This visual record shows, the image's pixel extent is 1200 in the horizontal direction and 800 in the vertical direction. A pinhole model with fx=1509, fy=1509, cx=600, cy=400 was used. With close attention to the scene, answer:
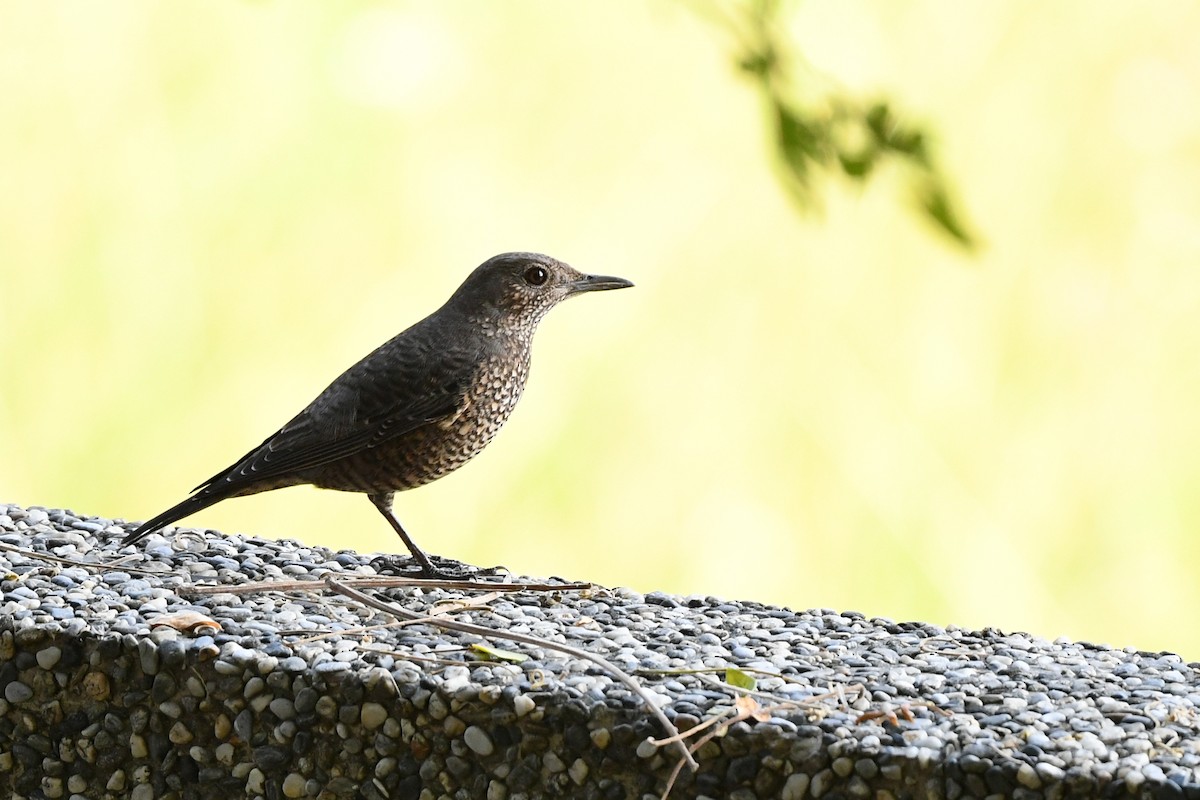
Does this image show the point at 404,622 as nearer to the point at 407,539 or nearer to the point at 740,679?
the point at 407,539

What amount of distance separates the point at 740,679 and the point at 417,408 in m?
0.84

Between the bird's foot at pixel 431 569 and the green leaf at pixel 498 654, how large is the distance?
Answer: 513mm

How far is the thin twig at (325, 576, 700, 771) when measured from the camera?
1771 millimetres

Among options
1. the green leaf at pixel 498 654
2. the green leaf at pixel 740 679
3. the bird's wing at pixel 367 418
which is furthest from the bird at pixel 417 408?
the green leaf at pixel 740 679

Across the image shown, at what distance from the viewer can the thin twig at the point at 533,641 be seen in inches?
69.7

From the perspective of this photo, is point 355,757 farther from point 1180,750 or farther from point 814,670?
point 1180,750

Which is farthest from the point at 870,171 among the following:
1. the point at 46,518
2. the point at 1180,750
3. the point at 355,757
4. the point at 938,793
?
the point at 46,518

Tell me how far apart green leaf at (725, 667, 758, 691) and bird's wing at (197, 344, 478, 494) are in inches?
31.2

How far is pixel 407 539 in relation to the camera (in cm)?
264

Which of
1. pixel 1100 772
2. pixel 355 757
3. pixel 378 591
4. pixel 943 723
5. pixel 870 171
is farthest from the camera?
pixel 378 591

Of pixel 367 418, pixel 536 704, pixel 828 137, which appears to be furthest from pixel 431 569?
pixel 828 137

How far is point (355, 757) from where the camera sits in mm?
1920

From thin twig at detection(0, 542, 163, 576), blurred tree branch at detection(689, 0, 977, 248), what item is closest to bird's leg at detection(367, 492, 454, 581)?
thin twig at detection(0, 542, 163, 576)

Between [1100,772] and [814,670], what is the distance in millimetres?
480
